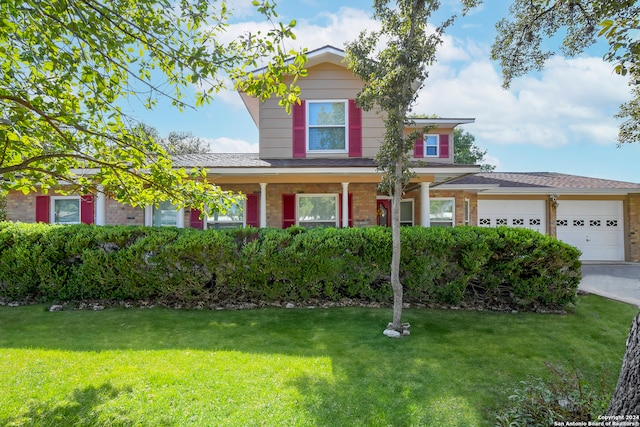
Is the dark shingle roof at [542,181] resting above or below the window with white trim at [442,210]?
above

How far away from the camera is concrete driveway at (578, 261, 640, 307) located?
7.31 meters

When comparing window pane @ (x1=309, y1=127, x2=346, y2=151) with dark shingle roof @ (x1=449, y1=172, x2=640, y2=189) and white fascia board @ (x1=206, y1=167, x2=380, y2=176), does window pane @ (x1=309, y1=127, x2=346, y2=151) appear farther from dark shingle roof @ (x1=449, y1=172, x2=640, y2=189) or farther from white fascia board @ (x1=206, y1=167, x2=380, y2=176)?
dark shingle roof @ (x1=449, y1=172, x2=640, y2=189)

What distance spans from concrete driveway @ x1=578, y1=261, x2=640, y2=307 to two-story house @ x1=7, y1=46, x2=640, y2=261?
1596mm

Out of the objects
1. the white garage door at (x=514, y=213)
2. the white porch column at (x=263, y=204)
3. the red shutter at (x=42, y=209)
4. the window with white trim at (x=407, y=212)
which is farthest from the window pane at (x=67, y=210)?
the white garage door at (x=514, y=213)

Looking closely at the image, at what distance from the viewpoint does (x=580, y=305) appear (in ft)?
21.3

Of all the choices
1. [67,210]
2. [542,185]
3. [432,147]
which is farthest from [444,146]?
[67,210]

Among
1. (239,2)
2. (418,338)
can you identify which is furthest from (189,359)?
(239,2)

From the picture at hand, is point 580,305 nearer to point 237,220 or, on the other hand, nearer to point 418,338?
point 418,338

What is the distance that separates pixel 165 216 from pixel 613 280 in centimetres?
1342

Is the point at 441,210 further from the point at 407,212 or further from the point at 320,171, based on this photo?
the point at 320,171

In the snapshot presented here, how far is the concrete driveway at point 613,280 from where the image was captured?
288 inches

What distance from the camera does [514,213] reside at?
522 inches

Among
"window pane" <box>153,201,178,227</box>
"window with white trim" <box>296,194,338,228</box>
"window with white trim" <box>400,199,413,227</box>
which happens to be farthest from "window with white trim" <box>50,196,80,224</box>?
"window with white trim" <box>400,199,413,227</box>

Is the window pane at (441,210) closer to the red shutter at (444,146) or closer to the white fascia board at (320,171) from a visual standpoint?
the red shutter at (444,146)
